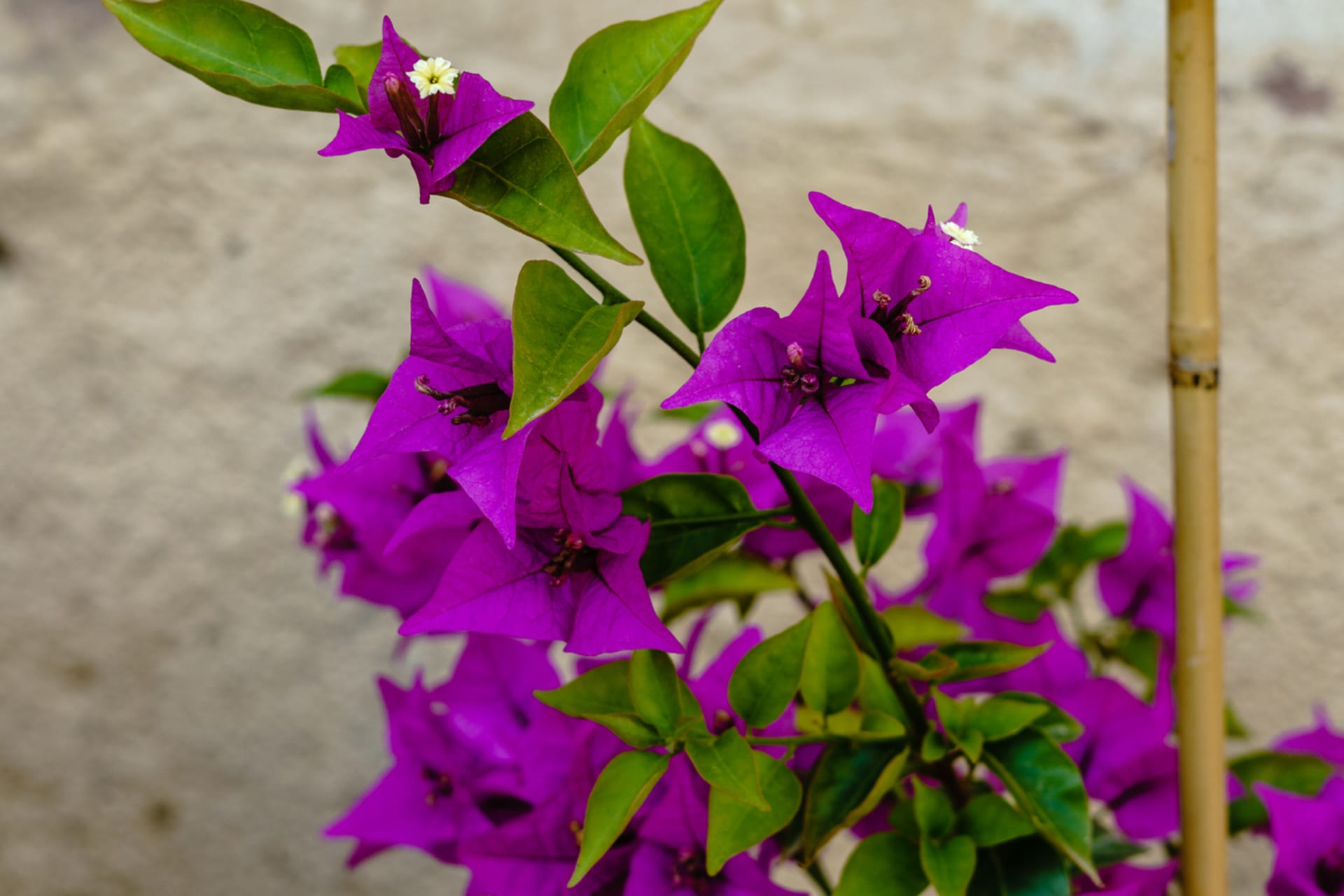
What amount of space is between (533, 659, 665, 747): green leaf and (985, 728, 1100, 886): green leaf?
0.15 meters

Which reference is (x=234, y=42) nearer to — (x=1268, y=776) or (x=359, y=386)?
(x=359, y=386)

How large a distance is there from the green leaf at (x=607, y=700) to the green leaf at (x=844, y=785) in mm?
77

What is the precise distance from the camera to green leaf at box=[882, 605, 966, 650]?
0.55 metres

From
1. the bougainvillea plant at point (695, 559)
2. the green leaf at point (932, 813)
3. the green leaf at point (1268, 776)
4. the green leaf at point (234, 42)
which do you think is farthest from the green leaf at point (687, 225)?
the green leaf at point (1268, 776)

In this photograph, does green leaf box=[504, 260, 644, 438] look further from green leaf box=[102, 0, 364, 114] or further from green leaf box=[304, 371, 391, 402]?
green leaf box=[304, 371, 391, 402]

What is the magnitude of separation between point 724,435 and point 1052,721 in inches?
8.7

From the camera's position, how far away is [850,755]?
44 centimetres

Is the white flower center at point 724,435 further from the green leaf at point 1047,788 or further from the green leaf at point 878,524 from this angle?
the green leaf at point 1047,788

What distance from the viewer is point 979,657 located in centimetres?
46

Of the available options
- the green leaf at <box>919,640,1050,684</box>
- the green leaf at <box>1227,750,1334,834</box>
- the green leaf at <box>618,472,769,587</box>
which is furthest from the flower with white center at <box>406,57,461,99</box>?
the green leaf at <box>1227,750,1334,834</box>

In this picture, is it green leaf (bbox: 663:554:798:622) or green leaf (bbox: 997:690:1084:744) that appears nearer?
green leaf (bbox: 997:690:1084:744)

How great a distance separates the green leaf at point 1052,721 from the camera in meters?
0.45

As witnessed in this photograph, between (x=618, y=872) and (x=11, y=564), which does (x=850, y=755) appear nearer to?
(x=618, y=872)

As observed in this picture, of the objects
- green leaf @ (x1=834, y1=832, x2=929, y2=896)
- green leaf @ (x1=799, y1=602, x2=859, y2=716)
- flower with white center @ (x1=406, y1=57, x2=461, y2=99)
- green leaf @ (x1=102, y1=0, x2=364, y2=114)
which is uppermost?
green leaf @ (x1=102, y1=0, x2=364, y2=114)
